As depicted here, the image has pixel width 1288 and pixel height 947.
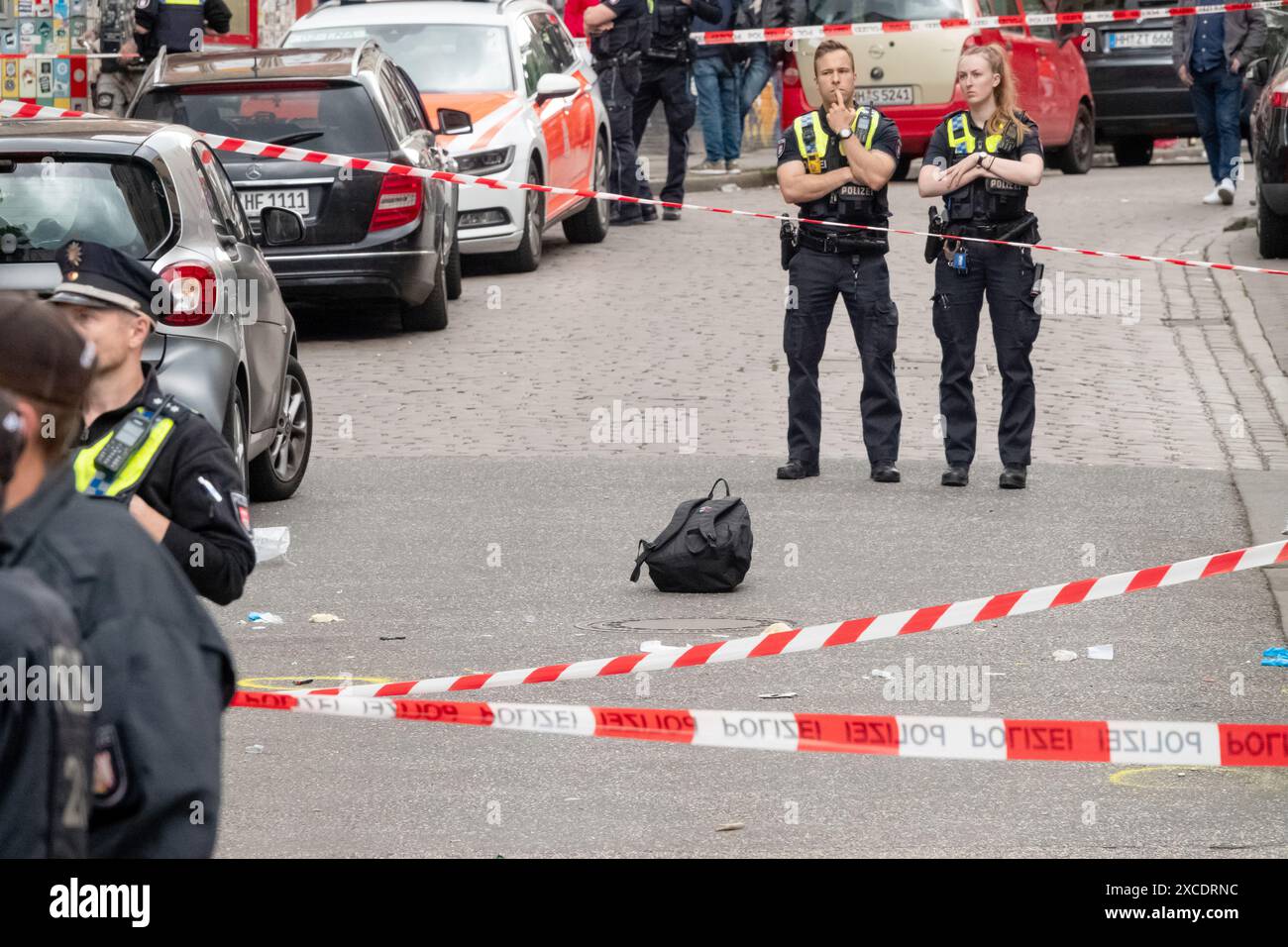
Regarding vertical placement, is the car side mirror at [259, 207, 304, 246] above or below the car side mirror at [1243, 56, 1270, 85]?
above

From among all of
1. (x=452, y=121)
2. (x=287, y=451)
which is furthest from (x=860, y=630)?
(x=452, y=121)

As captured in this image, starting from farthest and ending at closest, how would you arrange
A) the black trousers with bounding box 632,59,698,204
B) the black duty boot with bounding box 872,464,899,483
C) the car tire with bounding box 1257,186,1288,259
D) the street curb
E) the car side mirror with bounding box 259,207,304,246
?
Answer: 1. the street curb
2. the black trousers with bounding box 632,59,698,204
3. the car tire with bounding box 1257,186,1288,259
4. the black duty boot with bounding box 872,464,899,483
5. the car side mirror with bounding box 259,207,304,246

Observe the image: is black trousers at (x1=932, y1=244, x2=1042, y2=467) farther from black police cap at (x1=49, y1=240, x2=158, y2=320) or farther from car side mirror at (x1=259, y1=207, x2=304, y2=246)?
black police cap at (x1=49, y1=240, x2=158, y2=320)

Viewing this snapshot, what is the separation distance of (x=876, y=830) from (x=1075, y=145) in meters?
19.2

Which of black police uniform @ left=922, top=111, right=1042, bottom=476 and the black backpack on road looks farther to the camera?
black police uniform @ left=922, top=111, right=1042, bottom=476

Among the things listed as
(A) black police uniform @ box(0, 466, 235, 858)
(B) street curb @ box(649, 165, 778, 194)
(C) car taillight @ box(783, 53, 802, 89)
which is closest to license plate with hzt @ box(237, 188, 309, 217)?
(C) car taillight @ box(783, 53, 802, 89)

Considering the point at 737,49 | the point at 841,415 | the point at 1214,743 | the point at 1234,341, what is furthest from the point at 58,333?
the point at 737,49

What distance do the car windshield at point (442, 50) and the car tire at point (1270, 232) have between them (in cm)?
554

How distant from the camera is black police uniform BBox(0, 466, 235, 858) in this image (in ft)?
9.39

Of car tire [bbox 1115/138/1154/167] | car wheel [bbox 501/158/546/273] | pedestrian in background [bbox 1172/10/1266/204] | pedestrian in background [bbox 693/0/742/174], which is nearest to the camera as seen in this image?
car wheel [bbox 501/158/546/273]

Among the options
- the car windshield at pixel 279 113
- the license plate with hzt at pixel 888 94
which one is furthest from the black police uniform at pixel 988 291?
the license plate with hzt at pixel 888 94

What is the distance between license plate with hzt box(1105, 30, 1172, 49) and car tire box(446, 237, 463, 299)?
10957mm

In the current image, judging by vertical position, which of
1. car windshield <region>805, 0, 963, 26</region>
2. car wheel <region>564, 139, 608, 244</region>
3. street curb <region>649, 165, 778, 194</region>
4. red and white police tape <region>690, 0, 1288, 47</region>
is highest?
car windshield <region>805, 0, 963, 26</region>

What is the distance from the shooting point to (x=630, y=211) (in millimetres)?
20328
